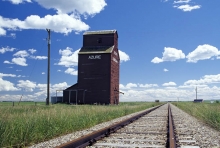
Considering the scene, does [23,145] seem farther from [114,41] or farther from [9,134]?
[114,41]

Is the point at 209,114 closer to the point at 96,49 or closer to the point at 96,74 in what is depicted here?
the point at 96,74

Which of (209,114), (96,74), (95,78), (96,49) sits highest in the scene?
(96,49)

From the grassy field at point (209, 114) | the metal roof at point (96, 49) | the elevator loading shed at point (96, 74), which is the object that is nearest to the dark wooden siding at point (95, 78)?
the elevator loading shed at point (96, 74)

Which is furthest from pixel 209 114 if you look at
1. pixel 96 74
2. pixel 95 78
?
Answer: pixel 96 74

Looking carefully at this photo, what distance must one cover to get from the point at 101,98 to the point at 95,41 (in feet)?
35.0

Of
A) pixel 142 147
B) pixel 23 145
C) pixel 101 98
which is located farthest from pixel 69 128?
pixel 101 98

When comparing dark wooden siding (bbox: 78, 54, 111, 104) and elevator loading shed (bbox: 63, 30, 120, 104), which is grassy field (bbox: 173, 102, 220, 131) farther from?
elevator loading shed (bbox: 63, 30, 120, 104)

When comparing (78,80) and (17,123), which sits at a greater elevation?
(78,80)

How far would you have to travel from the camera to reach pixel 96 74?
1756 inches

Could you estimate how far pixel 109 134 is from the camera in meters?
8.23

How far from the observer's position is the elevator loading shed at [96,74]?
145ft

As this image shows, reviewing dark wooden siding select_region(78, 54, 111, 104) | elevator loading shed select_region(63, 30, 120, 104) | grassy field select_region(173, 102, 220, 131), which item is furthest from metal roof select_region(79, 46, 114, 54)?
grassy field select_region(173, 102, 220, 131)

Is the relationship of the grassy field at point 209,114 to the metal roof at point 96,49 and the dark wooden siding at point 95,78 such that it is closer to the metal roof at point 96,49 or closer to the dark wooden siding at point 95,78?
the dark wooden siding at point 95,78

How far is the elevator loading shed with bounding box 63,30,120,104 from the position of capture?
145 ft
